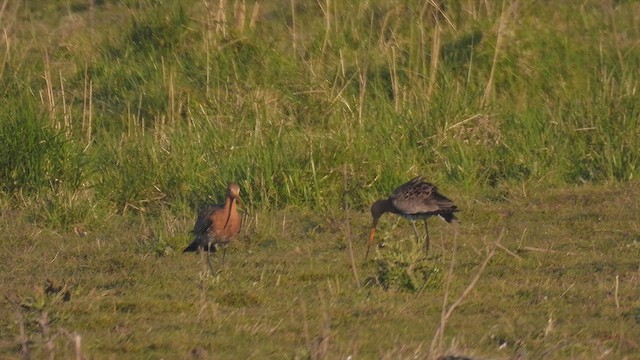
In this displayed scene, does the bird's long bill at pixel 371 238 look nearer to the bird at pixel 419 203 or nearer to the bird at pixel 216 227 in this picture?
the bird at pixel 419 203

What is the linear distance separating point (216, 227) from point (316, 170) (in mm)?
1833

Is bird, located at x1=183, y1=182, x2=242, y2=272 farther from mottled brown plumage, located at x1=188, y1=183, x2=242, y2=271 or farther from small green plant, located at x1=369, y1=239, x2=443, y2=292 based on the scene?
small green plant, located at x1=369, y1=239, x2=443, y2=292

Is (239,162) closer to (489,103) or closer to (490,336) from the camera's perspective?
(489,103)

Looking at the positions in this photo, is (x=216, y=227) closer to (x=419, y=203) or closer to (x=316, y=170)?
(x=419, y=203)

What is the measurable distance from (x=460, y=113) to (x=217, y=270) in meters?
3.58

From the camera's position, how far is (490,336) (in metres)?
5.75

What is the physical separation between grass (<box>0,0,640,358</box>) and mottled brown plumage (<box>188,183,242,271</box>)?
0.15 meters

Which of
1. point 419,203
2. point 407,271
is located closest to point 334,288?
point 407,271

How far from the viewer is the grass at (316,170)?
6008 millimetres

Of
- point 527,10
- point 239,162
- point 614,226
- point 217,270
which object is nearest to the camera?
point 217,270

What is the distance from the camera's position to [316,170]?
9047 mm

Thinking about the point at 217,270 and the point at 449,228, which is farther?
the point at 449,228

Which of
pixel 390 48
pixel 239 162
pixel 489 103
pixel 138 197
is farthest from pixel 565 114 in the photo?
pixel 138 197

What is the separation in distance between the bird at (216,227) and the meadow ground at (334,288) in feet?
0.41
